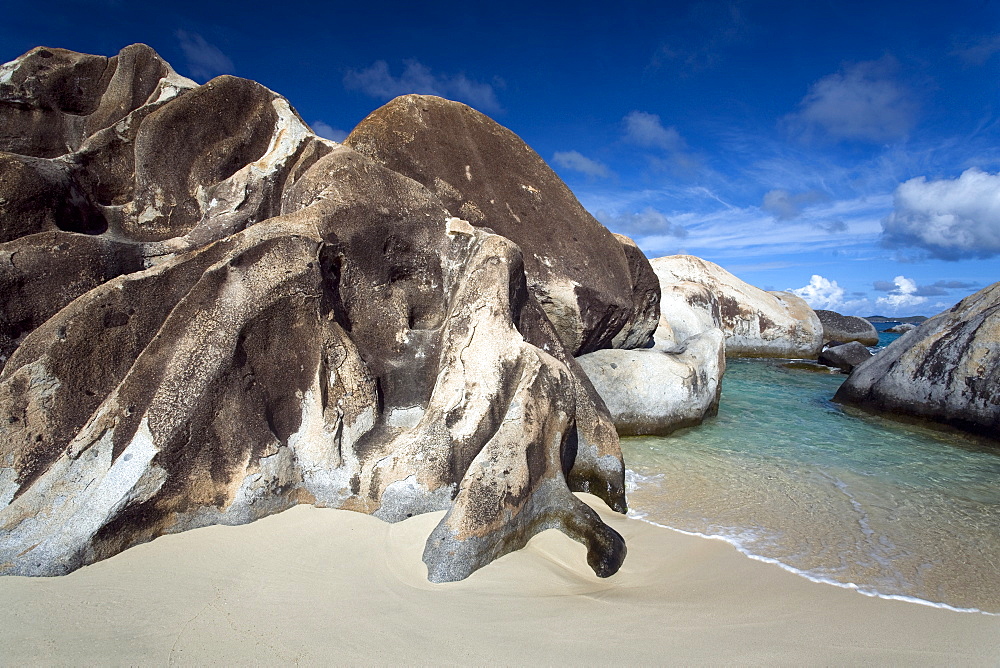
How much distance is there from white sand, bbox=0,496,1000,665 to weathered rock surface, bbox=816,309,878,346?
24.7 meters

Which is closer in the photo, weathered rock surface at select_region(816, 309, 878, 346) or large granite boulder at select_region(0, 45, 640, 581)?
large granite boulder at select_region(0, 45, 640, 581)

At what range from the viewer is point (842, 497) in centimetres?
484

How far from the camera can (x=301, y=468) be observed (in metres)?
3.30

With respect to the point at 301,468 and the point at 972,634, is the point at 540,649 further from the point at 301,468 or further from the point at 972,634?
the point at 972,634

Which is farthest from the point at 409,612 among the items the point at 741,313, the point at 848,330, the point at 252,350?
the point at 848,330

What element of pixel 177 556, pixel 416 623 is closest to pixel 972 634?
pixel 416 623

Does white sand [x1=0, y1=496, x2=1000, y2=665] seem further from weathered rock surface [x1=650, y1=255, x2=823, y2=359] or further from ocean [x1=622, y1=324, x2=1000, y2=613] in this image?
weathered rock surface [x1=650, y1=255, x2=823, y2=359]

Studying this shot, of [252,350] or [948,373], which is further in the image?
[948,373]

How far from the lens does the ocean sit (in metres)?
3.50

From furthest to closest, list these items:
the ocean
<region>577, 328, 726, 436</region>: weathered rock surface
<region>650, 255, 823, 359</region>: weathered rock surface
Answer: <region>650, 255, 823, 359</region>: weathered rock surface, <region>577, 328, 726, 436</region>: weathered rock surface, the ocean

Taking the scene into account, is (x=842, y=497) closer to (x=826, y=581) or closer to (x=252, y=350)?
(x=826, y=581)

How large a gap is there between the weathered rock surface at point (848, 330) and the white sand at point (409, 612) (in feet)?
81.0

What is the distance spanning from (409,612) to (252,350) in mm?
1806

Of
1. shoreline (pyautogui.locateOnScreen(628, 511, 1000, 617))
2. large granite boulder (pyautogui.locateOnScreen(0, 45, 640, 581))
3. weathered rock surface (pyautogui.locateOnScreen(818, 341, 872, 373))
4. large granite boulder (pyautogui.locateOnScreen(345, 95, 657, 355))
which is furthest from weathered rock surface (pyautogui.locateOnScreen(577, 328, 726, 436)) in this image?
weathered rock surface (pyautogui.locateOnScreen(818, 341, 872, 373))
